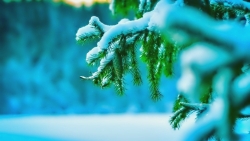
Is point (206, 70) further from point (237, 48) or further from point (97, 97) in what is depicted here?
point (97, 97)

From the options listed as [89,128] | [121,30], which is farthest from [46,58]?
[121,30]

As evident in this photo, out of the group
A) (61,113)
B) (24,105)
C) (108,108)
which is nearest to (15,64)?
(24,105)

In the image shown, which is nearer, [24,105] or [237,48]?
[237,48]

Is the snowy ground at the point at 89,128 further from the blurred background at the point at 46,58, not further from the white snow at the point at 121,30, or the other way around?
the white snow at the point at 121,30

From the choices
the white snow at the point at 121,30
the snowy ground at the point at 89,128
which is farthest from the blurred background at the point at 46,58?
the white snow at the point at 121,30

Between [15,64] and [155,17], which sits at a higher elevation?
[15,64]

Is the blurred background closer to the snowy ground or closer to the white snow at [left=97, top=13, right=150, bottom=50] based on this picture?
the snowy ground

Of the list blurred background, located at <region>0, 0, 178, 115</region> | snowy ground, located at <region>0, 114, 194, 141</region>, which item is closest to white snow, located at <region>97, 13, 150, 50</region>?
snowy ground, located at <region>0, 114, 194, 141</region>
